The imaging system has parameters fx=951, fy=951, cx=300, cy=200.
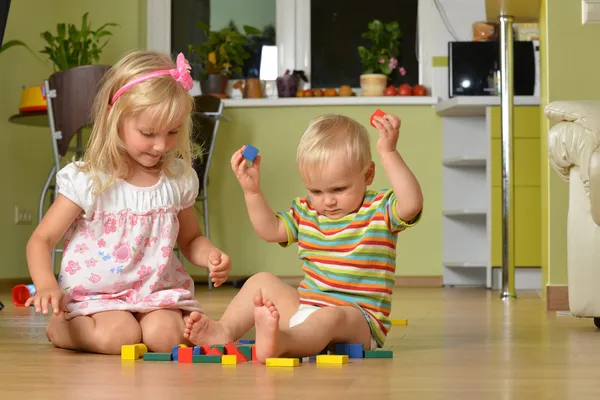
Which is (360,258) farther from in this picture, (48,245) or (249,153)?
(48,245)

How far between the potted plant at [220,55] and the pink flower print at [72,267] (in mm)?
3216

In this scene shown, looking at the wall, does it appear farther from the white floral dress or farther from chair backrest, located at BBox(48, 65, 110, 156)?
the white floral dress

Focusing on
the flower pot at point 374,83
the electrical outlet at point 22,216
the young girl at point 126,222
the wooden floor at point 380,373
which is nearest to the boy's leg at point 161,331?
the young girl at point 126,222

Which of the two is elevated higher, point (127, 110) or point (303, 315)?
point (127, 110)

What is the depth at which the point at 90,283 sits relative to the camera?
1889 millimetres

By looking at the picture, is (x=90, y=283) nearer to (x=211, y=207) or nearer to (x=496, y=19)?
(x=496, y=19)

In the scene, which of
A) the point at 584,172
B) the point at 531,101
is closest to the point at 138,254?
the point at 584,172

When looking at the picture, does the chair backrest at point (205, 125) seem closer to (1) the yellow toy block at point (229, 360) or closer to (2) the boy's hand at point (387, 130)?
(2) the boy's hand at point (387, 130)

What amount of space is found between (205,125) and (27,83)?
98cm

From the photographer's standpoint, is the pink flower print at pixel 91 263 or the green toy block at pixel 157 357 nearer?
the green toy block at pixel 157 357

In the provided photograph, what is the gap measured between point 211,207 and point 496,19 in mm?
1928

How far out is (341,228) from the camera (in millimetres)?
1784

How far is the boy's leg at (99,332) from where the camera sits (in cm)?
179

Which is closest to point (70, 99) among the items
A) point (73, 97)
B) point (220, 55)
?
point (73, 97)
